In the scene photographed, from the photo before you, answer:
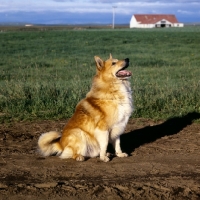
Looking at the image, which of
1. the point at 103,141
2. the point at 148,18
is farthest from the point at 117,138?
the point at 148,18

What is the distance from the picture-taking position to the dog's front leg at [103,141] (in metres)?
5.89

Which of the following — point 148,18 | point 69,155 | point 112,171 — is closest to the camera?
point 112,171

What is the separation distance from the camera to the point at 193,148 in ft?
22.2

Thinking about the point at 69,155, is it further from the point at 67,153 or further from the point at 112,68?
the point at 112,68

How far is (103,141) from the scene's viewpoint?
5926mm

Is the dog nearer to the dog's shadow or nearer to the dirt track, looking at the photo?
the dirt track

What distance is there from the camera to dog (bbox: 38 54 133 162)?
19.4 feet

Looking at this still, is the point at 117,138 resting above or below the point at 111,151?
above

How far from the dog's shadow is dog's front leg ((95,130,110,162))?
0.78m

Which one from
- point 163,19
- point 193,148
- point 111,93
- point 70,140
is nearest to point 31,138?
point 70,140

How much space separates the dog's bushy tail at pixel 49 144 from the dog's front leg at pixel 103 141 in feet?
2.06

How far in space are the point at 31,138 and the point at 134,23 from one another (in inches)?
4906

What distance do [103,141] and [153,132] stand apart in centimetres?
229

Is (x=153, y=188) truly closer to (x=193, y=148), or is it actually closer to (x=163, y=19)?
(x=193, y=148)
